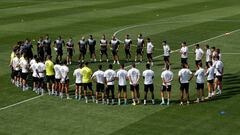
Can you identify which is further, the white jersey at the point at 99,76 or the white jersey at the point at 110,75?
the white jersey at the point at 99,76

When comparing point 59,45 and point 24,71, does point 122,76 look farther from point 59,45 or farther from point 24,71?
point 59,45

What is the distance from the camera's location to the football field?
22094mm

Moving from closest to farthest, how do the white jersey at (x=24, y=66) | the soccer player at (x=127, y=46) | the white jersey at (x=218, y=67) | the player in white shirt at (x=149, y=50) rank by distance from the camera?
the white jersey at (x=218, y=67) < the white jersey at (x=24, y=66) < the player in white shirt at (x=149, y=50) < the soccer player at (x=127, y=46)

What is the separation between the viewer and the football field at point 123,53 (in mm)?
22094

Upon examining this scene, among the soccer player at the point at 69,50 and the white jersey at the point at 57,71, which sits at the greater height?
the soccer player at the point at 69,50

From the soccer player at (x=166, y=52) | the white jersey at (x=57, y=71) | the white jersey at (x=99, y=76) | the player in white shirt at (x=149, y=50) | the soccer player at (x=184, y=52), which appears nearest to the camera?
the white jersey at (x=99, y=76)

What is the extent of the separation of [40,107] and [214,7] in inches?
1621

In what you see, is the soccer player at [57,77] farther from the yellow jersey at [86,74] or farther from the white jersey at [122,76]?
the white jersey at [122,76]

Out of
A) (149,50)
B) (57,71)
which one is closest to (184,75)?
(57,71)

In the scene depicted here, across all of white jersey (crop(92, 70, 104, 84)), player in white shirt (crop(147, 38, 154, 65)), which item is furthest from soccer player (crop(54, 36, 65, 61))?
white jersey (crop(92, 70, 104, 84))

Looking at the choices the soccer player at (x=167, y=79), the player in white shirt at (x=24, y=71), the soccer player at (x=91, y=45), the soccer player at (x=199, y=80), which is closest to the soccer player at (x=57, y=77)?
the player in white shirt at (x=24, y=71)

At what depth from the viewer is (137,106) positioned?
24906mm

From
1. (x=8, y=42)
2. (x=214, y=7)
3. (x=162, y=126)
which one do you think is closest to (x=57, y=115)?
(x=162, y=126)

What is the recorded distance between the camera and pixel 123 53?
1505 inches
